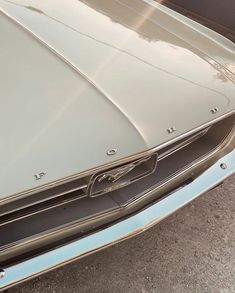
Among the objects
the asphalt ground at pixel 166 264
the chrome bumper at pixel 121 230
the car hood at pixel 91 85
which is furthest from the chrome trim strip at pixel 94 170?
the asphalt ground at pixel 166 264

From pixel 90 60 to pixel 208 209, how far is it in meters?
1.35

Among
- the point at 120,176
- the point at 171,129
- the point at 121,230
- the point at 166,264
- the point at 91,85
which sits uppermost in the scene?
the point at 91,85

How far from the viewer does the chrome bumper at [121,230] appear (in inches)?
68.7

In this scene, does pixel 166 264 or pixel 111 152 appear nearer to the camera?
pixel 111 152

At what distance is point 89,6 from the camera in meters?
2.68

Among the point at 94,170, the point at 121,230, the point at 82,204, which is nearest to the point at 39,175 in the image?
the point at 94,170

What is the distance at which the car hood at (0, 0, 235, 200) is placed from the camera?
1.77 metres

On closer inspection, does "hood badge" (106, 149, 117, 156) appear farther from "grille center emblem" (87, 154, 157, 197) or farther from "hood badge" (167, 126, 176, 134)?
"hood badge" (167, 126, 176, 134)

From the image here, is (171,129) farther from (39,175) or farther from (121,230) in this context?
(39,175)

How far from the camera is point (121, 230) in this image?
6.58ft

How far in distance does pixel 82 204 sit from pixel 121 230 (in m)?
0.21

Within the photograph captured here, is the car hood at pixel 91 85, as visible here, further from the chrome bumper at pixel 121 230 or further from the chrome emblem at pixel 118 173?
the chrome bumper at pixel 121 230

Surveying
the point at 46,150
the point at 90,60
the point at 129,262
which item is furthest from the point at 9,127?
the point at 129,262

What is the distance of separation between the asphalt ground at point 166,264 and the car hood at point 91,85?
32.9 inches
